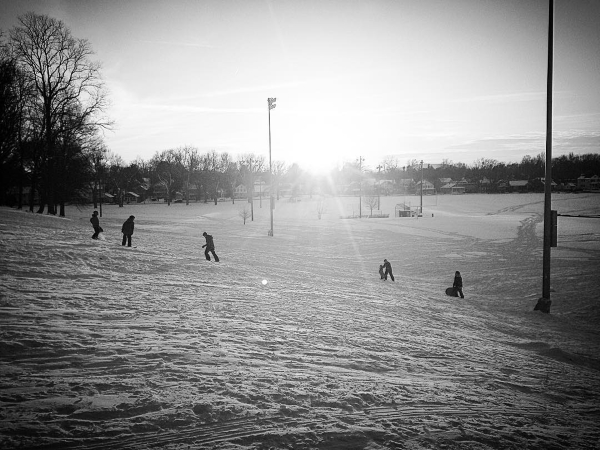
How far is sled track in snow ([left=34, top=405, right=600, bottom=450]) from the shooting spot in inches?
144

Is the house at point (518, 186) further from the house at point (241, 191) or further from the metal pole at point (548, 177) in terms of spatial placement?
the metal pole at point (548, 177)

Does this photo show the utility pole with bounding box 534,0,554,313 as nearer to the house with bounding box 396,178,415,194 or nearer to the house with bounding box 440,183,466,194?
the house with bounding box 396,178,415,194

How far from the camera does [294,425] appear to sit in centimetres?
412

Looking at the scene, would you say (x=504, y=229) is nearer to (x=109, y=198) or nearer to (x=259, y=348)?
(x=259, y=348)

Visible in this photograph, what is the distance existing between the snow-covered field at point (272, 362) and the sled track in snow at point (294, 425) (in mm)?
21

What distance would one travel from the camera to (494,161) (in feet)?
574

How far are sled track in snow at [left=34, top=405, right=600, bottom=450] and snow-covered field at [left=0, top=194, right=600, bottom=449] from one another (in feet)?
0.07

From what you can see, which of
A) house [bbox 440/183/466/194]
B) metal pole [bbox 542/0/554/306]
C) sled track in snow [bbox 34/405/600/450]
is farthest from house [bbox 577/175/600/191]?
sled track in snow [bbox 34/405/600/450]

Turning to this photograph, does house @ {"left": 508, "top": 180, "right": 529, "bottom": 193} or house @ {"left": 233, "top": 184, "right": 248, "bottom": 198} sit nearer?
house @ {"left": 233, "top": 184, "right": 248, "bottom": 198}

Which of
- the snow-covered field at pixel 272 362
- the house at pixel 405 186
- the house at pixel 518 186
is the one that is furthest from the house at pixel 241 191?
the snow-covered field at pixel 272 362

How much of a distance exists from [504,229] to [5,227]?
43591 millimetres

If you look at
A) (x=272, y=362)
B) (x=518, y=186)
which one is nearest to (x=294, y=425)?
(x=272, y=362)

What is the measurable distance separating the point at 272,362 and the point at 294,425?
1.70 metres

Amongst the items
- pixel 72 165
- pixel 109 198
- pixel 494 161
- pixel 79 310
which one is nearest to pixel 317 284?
pixel 79 310
